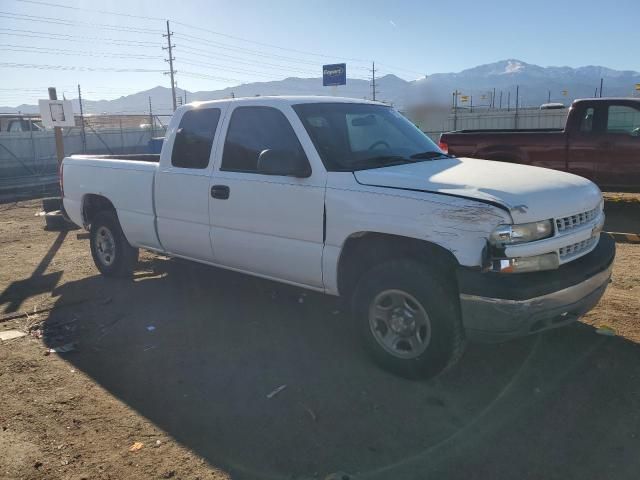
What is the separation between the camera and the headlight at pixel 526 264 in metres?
3.31

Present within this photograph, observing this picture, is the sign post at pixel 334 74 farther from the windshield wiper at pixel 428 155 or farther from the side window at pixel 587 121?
the windshield wiper at pixel 428 155

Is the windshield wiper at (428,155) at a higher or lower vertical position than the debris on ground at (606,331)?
higher

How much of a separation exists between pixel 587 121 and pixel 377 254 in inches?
293

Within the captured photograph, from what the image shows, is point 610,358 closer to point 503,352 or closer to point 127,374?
point 503,352

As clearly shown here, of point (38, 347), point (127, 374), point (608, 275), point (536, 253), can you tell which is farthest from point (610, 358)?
point (38, 347)

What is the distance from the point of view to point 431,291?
3555mm

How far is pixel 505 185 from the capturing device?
362cm

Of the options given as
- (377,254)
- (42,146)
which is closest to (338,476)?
(377,254)

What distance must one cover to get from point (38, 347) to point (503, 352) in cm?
389

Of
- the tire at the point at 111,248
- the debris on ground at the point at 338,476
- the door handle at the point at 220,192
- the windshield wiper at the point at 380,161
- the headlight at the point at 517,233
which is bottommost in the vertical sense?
the debris on ground at the point at 338,476

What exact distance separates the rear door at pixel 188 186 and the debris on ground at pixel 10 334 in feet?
5.11

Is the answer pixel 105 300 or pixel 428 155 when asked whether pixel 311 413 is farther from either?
pixel 105 300

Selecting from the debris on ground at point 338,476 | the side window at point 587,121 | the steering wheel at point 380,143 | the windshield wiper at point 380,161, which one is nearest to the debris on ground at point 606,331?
the windshield wiper at point 380,161

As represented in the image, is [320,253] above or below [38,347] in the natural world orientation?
above
